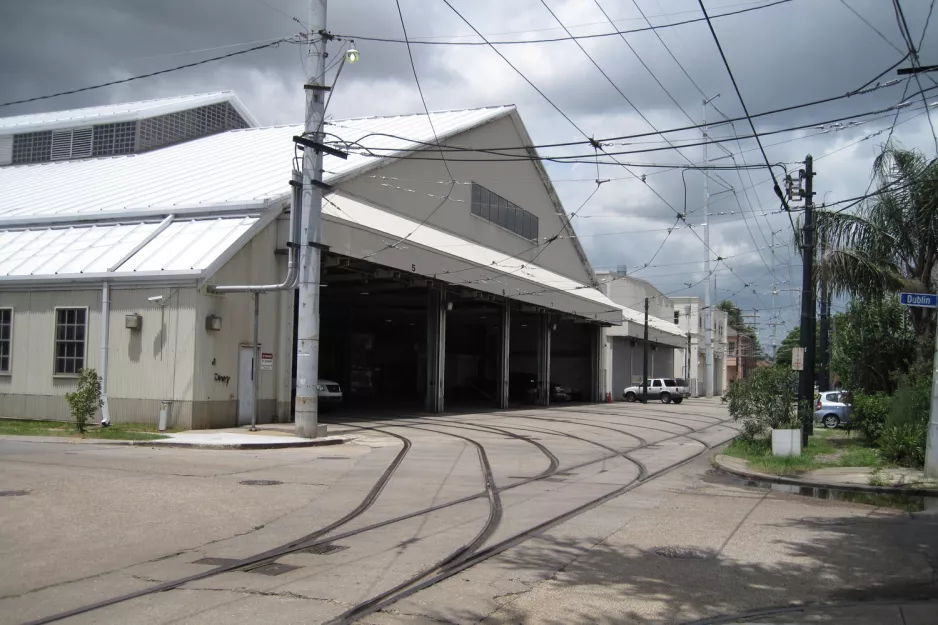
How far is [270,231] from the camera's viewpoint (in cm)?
2684

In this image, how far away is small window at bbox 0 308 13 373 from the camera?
26656mm

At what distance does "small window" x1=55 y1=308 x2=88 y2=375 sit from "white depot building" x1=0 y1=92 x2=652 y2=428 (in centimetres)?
6

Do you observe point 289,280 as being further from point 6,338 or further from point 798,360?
point 798,360

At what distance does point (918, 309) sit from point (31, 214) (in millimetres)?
30133

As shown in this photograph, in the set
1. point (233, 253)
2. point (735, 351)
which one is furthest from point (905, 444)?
point (735, 351)

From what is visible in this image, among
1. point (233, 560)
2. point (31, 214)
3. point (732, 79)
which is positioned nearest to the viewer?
point (233, 560)

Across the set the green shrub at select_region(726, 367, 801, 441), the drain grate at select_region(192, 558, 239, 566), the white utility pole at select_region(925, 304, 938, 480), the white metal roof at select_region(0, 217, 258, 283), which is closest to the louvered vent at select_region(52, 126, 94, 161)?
the white metal roof at select_region(0, 217, 258, 283)

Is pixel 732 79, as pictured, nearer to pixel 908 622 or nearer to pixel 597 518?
pixel 597 518

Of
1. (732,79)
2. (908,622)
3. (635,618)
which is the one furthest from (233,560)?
(732,79)

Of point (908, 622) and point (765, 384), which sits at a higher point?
point (765, 384)

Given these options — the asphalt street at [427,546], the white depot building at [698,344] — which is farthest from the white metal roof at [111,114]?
the white depot building at [698,344]

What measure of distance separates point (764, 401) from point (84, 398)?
17524 mm

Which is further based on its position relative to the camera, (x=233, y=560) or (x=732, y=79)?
(x=732, y=79)

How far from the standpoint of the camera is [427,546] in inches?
365
